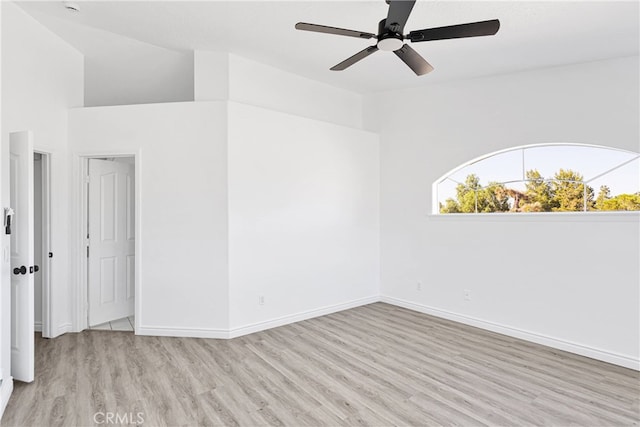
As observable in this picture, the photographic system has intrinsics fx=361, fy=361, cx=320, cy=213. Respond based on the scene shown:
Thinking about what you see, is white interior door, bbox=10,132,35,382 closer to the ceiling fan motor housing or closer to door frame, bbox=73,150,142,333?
door frame, bbox=73,150,142,333

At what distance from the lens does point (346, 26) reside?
3.21m

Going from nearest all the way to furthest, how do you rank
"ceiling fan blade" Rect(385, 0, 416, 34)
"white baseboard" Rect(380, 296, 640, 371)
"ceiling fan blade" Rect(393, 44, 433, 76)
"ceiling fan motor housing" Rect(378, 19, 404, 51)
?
"ceiling fan blade" Rect(385, 0, 416, 34)
"ceiling fan motor housing" Rect(378, 19, 404, 51)
"ceiling fan blade" Rect(393, 44, 433, 76)
"white baseboard" Rect(380, 296, 640, 371)

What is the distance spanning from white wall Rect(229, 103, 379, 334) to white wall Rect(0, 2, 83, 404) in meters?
1.80

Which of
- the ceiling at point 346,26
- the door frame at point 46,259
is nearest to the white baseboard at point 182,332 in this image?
the door frame at point 46,259

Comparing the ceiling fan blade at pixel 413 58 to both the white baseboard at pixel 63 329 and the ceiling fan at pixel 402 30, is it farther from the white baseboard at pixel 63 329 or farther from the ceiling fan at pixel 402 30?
the white baseboard at pixel 63 329

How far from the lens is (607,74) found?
3.44 m

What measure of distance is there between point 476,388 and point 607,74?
3151mm

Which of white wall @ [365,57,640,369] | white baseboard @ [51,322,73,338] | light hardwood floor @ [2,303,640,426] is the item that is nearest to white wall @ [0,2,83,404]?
white baseboard @ [51,322,73,338]

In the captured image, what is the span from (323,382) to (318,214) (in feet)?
7.28

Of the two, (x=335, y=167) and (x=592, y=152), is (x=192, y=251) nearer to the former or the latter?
(x=335, y=167)

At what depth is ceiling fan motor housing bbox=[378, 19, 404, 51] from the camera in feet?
7.67

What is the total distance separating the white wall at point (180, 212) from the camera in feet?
12.6

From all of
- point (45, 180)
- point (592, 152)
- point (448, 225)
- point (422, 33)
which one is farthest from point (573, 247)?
point (45, 180)

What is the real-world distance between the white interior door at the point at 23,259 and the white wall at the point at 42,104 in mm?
89
